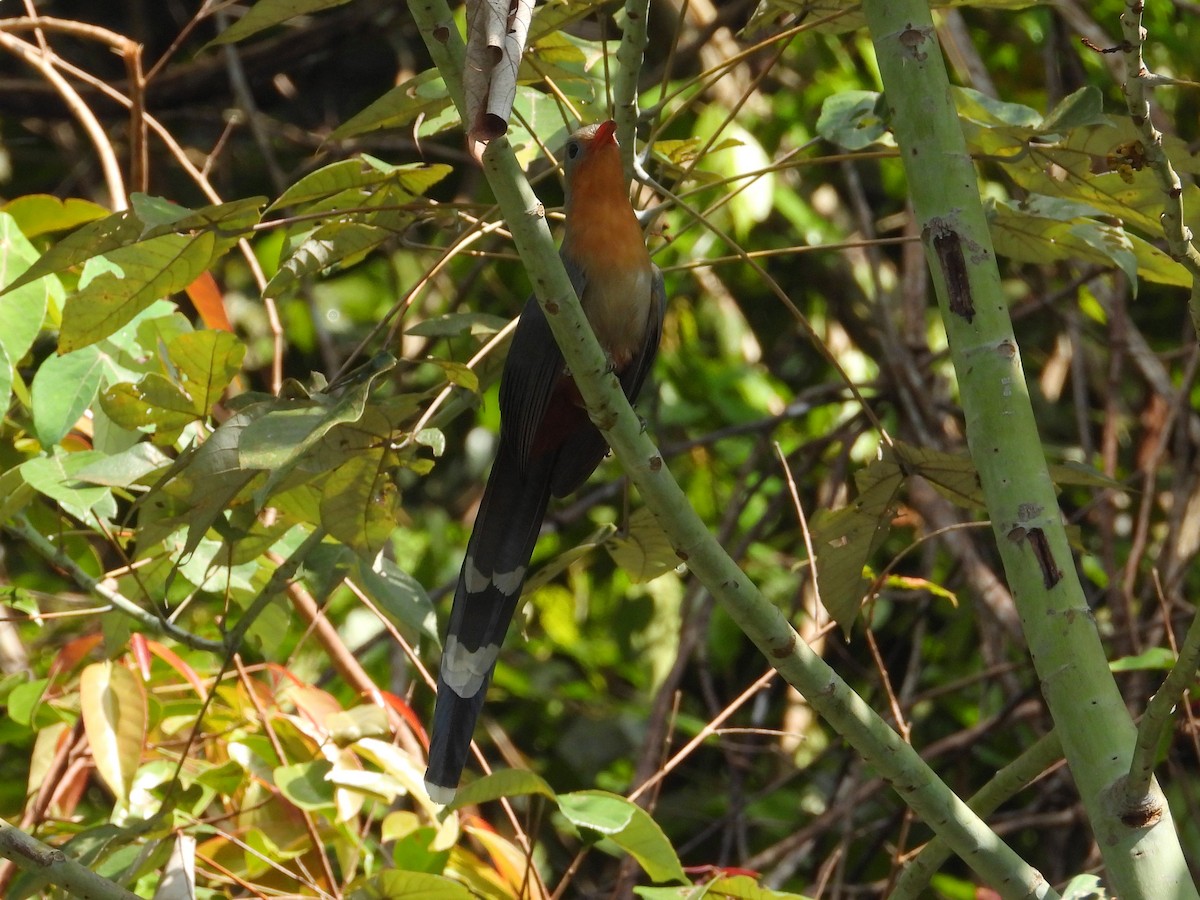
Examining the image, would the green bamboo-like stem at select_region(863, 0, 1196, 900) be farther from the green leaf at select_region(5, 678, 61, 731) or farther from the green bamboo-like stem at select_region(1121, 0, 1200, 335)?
the green leaf at select_region(5, 678, 61, 731)

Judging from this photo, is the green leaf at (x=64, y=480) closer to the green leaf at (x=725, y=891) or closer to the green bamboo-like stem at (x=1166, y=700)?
the green leaf at (x=725, y=891)

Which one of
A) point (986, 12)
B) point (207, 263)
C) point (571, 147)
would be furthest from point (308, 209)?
point (986, 12)

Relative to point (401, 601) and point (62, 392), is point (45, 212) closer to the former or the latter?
point (62, 392)

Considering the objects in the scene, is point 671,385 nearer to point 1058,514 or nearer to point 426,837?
point 426,837

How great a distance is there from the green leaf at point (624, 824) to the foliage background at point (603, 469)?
A: 255mm

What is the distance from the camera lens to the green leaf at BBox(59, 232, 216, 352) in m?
1.82

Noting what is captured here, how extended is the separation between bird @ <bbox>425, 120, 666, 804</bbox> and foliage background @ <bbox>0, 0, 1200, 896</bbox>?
0.30 feet

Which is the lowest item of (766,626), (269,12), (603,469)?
(603,469)

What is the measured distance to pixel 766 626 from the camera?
1.51 metres

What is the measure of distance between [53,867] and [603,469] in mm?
3153

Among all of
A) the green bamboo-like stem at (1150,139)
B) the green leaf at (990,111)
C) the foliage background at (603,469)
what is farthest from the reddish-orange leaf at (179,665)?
the green bamboo-like stem at (1150,139)

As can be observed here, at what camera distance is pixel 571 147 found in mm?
2656

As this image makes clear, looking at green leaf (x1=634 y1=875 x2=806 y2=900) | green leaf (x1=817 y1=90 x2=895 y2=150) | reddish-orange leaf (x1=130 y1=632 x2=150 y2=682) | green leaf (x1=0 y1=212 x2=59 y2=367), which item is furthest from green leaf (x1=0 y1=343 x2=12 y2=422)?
green leaf (x1=817 y1=90 x2=895 y2=150)

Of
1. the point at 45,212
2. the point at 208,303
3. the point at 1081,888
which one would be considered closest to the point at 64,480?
the point at 208,303
